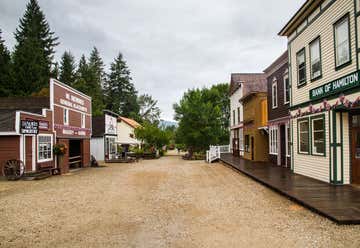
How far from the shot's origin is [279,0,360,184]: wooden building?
9.16 m

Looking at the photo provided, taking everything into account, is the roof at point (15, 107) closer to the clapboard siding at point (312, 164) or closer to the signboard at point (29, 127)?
the signboard at point (29, 127)

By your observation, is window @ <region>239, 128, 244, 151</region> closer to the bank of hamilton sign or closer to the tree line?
the bank of hamilton sign

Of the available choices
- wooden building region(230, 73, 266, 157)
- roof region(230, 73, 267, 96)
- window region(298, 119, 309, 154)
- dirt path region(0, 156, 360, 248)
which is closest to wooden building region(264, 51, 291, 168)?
window region(298, 119, 309, 154)

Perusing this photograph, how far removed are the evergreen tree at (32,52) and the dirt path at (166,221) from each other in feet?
102

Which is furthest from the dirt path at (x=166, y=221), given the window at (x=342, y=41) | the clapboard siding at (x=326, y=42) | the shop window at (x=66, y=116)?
the shop window at (x=66, y=116)

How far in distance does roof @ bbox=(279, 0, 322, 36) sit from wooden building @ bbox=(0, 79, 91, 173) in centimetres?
1342

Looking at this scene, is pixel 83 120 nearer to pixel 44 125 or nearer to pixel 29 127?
pixel 44 125

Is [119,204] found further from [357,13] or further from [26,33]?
[26,33]

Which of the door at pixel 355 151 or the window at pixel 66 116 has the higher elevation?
the window at pixel 66 116

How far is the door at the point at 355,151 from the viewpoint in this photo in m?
9.94

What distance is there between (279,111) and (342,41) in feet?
26.5

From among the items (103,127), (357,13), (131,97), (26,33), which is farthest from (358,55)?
(131,97)

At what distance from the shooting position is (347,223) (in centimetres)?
577

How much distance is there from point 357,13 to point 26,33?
1860 inches
